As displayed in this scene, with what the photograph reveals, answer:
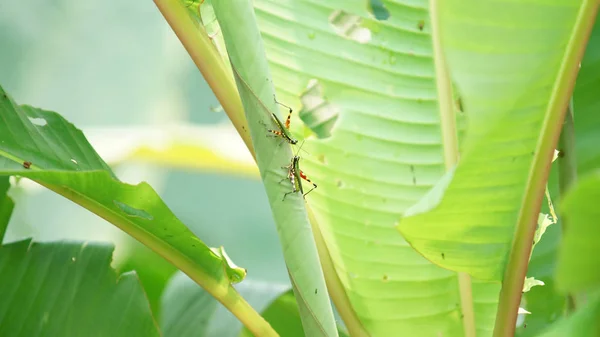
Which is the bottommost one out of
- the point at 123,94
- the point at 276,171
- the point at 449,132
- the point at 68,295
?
the point at 68,295

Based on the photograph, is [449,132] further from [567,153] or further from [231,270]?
[231,270]

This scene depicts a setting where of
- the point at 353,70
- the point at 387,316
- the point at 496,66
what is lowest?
the point at 387,316

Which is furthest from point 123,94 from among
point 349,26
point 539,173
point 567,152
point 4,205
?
point 539,173

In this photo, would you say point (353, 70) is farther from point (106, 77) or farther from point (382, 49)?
point (106, 77)

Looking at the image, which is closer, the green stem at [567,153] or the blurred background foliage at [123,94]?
the green stem at [567,153]

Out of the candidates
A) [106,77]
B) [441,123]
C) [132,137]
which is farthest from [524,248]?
[106,77]

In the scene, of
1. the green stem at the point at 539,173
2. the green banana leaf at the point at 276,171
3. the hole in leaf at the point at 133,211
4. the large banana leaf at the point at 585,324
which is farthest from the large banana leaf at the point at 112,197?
the large banana leaf at the point at 585,324

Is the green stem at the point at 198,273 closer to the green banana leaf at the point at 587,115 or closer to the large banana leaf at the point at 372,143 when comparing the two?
the large banana leaf at the point at 372,143
